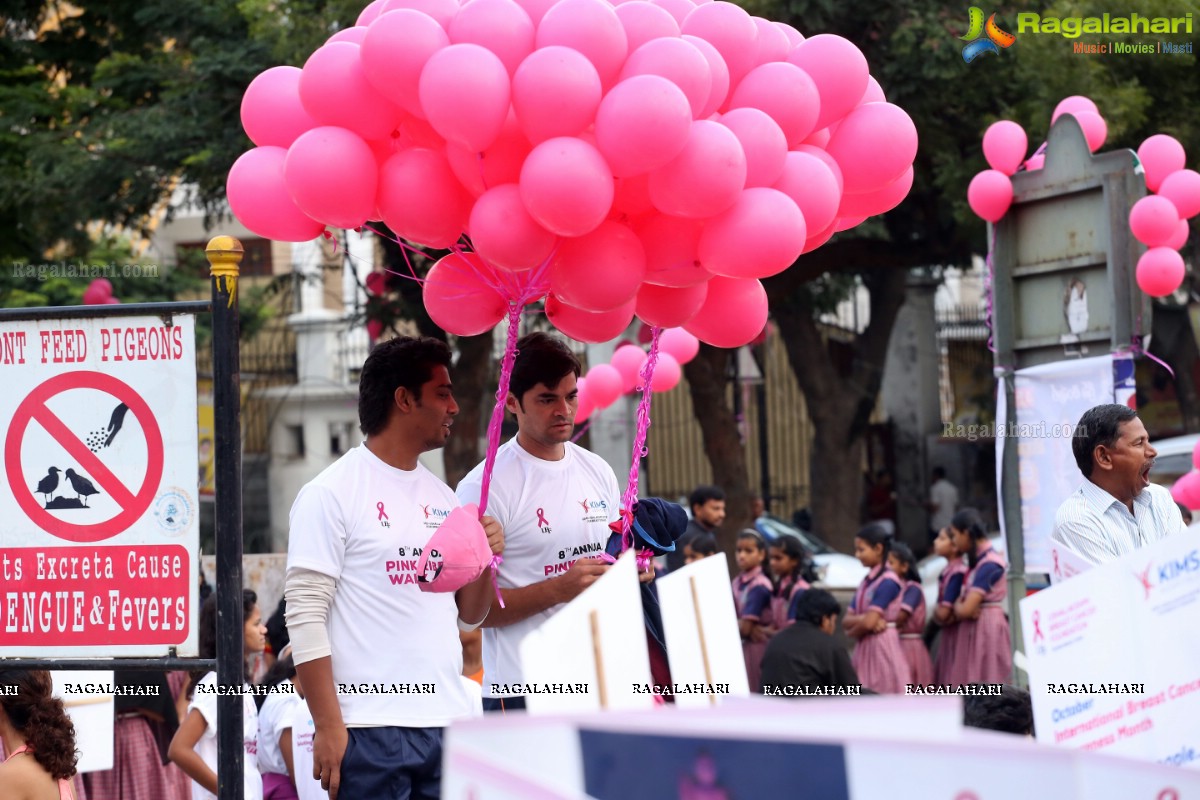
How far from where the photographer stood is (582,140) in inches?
135

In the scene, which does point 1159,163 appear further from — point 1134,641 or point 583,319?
point 1134,641

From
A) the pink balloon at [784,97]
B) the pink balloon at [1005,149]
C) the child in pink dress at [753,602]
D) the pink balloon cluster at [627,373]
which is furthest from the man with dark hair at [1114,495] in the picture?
the child in pink dress at [753,602]

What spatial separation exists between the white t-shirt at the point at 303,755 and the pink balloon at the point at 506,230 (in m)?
2.06

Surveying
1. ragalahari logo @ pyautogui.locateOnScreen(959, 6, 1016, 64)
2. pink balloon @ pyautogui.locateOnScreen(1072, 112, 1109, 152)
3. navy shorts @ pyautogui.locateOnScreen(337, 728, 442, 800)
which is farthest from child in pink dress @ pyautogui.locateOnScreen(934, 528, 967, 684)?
navy shorts @ pyautogui.locateOnScreen(337, 728, 442, 800)

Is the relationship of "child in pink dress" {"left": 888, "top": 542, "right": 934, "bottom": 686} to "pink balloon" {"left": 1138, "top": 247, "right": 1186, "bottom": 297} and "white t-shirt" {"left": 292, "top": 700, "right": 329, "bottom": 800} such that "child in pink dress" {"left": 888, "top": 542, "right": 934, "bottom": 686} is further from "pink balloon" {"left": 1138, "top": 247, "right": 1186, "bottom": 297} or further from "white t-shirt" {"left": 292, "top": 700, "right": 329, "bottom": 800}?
"white t-shirt" {"left": 292, "top": 700, "right": 329, "bottom": 800}

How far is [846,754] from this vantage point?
1.72 metres

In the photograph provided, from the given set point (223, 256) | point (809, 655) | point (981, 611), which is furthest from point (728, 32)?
point (981, 611)

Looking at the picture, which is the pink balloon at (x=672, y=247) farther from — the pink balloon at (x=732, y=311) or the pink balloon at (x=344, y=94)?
the pink balloon at (x=344, y=94)

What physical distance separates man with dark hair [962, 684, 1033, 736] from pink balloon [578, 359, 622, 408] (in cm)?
618

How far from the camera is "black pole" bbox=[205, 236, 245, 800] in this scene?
11.6 ft

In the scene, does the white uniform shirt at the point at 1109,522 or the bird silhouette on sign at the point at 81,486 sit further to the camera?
the white uniform shirt at the point at 1109,522

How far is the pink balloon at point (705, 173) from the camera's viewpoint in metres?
3.38

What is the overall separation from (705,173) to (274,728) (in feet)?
10.1

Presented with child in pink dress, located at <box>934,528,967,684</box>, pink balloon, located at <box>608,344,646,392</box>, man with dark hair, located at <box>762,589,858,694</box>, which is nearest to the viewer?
man with dark hair, located at <box>762,589,858,694</box>
